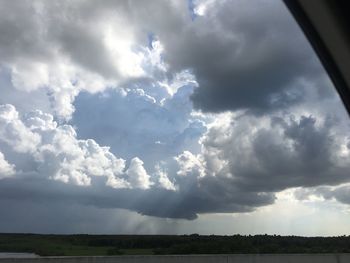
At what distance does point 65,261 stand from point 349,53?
30.4 meters

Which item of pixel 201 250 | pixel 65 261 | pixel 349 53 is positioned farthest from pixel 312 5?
pixel 201 250

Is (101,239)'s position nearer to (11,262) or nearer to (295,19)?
(11,262)

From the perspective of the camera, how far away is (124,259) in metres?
33.0

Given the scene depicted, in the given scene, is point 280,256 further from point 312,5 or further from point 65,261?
point 312,5

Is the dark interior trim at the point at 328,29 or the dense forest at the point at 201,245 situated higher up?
the dense forest at the point at 201,245

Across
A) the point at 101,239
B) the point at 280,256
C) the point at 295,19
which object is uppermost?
the point at 101,239

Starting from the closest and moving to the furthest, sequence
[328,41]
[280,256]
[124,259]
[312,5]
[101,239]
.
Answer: [312,5]
[328,41]
[124,259]
[280,256]
[101,239]

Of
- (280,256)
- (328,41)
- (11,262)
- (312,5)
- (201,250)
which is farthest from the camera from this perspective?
(201,250)

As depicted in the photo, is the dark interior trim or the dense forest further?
the dense forest

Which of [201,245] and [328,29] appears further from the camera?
[201,245]

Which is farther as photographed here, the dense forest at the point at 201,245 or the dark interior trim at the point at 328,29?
the dense forest at the point at 201,245

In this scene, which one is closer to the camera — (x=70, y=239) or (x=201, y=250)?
(x=201, y=250)

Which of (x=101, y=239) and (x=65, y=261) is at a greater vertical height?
(x=101, y=239)

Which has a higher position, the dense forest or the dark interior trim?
the dense forest
